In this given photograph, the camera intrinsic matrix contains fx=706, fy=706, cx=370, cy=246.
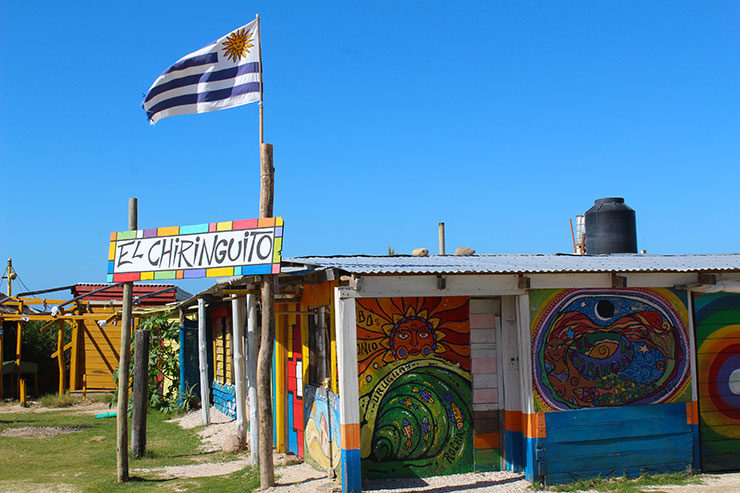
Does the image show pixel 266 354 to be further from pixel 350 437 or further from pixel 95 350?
pixel 95 350

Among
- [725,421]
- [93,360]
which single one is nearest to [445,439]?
[725,421]

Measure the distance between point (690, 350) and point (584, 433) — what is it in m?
1.87

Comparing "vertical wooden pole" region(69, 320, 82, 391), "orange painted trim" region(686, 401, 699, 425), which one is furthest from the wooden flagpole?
"vertical wooden pole" region(69, 320, 82, 391)

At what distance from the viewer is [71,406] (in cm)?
1905

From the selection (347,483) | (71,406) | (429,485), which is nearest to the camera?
(347,483)

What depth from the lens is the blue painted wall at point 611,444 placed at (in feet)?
28.2

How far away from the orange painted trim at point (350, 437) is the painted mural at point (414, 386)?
907mm

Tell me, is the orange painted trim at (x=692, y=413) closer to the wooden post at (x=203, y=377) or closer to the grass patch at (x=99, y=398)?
the wooden post at (x=203, y=377)

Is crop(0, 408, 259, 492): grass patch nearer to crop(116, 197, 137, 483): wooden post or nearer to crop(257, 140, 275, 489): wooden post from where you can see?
crop(116, 197, 137, 483): wooden post

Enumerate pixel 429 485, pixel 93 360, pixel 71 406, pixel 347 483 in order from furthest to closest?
pixel 93 360, pixel 71 406, pixel 429 485, pixel 347 483

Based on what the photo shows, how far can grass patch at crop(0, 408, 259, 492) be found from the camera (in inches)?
363

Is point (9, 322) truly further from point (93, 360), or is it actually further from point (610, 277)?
point (610, 277)

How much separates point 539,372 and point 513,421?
75 cm

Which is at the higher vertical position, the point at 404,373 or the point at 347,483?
the point at 404,373
